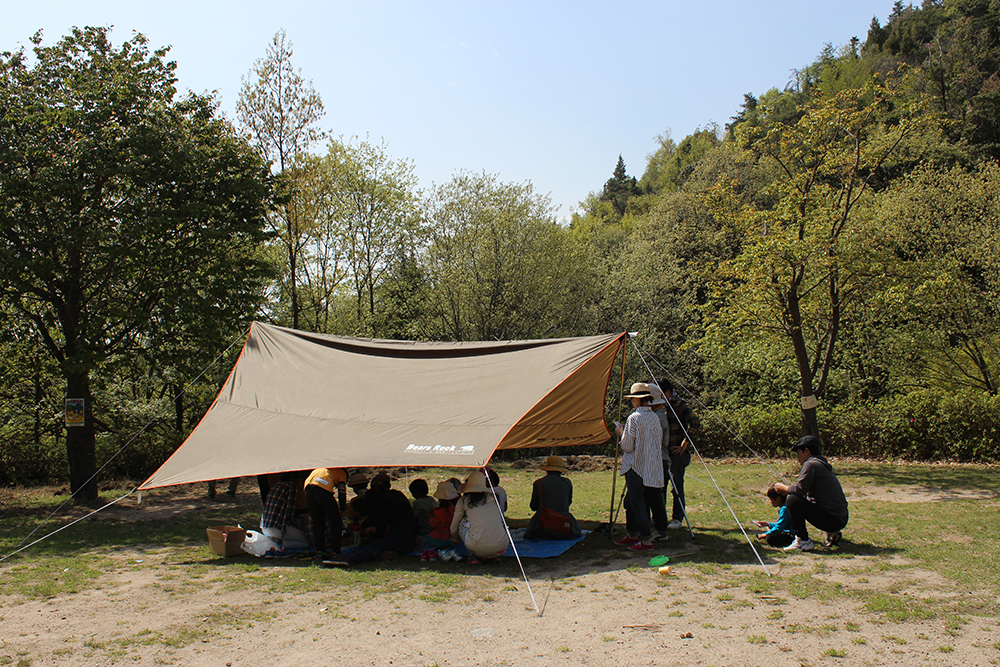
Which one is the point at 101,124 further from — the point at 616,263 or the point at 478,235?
the point at 616,263

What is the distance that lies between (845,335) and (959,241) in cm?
374

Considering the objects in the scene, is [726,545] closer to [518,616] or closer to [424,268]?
[518,616]

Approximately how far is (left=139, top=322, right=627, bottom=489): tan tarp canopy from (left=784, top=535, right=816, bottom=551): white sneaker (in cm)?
279

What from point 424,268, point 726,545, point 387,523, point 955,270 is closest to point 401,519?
point 387,523

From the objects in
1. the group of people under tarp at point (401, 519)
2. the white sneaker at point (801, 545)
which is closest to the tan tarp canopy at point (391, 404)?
the group of people under tarp at point (401, 519)

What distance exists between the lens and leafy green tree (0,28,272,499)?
11.4 m

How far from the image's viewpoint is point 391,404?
27.0 feet

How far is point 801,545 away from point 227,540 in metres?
6.11

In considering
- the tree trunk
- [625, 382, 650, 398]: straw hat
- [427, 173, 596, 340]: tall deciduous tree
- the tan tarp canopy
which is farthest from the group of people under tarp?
[427, 173, 596, 340]: tall deciduous tree

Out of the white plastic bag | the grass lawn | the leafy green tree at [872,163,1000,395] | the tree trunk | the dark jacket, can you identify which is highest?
the leafy green tree at [872,163,1000,395]

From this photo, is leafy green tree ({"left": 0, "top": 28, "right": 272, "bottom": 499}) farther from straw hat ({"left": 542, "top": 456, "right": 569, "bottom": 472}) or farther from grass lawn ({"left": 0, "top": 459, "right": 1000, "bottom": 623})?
straw hat ({"left": 542, "top": 456, "right": 569, "bottom": 472})

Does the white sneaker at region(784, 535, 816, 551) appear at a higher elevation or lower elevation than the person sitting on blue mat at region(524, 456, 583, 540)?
lower

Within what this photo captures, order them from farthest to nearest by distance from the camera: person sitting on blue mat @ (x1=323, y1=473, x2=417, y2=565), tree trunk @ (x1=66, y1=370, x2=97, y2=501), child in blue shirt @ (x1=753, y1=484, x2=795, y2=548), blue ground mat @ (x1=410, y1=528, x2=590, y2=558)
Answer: tree trunk @ (x1=66, y1=370, x2=97, y2=501), person sitting on blue mat @ (x1=323, y1=473, x2=417, y2=565), blue ground mat @ (x1=410, y1=528, x2=590, y2=558), child in blue shirt @ (x1=753, y1=484, x2=795, y2=548)

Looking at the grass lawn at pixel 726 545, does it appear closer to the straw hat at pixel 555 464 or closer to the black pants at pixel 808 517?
the black pants at pixel 808 517
